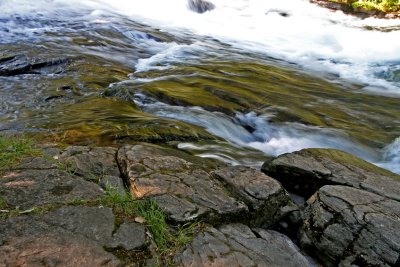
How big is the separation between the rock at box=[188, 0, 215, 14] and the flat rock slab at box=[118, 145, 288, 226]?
54.3 ft

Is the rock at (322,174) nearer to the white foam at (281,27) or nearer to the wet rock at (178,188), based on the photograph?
the wet rock at (178,188)

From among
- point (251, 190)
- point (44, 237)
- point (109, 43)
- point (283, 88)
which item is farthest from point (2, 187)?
point (109, 43)

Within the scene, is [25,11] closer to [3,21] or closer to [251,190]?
[3,21]

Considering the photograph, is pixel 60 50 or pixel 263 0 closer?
pixel 60 50

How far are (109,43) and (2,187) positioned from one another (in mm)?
8766

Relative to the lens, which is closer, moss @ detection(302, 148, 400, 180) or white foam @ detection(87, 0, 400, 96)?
moss @ detection(302, 148, 400, 180)

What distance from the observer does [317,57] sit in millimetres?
14219

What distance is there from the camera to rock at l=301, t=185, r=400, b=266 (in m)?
3.12

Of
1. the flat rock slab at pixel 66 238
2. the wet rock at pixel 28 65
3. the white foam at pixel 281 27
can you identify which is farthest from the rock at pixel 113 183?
the white foam at pixel 281 27

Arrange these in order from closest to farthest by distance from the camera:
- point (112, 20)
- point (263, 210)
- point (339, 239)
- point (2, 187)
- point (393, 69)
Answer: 1. point (2, 187)
2. point (339, 239)
3. point (263, 210)
4. point (393, 69)
5. point (112, 20)

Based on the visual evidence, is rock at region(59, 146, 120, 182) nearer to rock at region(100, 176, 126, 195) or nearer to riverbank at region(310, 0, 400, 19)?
rock at region(100, 176, 126, 195)

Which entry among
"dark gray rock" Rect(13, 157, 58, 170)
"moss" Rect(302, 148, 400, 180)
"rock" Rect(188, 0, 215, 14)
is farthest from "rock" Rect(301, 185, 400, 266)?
"rock" Rect(188, 0, 215, 14)

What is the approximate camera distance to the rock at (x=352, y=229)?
3.12 meters

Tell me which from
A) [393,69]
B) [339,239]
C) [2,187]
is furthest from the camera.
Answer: [393,69]
